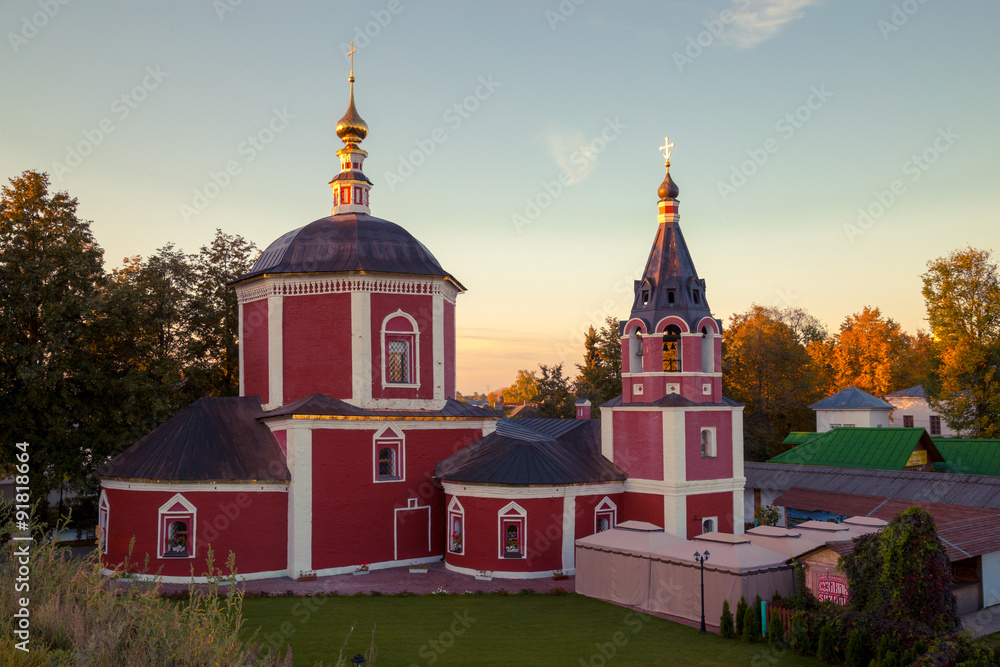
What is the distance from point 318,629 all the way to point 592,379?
106 feet

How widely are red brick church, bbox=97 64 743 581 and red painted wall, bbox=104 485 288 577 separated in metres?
A: 0.04

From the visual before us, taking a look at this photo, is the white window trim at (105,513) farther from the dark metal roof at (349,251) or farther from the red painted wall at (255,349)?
the dark metal roof at (349,251)

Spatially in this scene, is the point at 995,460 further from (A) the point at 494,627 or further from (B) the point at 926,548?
(A) the point at 494,627

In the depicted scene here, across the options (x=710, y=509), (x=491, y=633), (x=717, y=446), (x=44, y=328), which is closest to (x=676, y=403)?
(x=717, y=446)

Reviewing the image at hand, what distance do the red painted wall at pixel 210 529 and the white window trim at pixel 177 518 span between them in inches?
2.7

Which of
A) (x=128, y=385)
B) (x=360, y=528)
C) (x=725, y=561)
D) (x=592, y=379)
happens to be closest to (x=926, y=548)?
(x=725, y=561)

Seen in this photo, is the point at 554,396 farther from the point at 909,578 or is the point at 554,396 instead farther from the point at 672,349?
the point at 909,578

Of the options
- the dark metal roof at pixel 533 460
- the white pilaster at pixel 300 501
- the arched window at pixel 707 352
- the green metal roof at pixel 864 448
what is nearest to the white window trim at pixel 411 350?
the dark metal roof at pixel 533 460

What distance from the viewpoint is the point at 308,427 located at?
2188cm

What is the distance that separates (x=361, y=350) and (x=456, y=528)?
6.27m

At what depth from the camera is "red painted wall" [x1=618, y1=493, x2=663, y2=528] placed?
2272 cm

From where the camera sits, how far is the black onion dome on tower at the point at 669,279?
929 inches

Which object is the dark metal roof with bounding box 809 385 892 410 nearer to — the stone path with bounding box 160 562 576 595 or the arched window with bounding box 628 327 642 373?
the arched window with bounding box 628 327 642 373

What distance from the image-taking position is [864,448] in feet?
105
